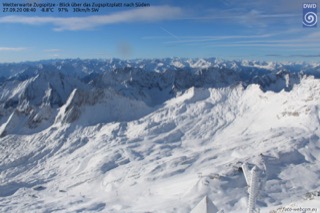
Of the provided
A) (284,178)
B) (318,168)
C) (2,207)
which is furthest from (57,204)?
(318,168)

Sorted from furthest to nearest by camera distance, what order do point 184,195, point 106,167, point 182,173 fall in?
point 106,167, point 182,173, point 184,195

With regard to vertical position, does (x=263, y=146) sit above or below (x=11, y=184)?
above

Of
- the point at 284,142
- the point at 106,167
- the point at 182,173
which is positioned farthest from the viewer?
the point at 106,167

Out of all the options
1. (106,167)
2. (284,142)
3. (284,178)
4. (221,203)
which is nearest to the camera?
(221,203)

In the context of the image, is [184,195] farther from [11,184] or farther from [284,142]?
[11,184]

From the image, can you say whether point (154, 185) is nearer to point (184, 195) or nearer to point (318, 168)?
point (184, 195)

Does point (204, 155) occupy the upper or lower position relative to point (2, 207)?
upper

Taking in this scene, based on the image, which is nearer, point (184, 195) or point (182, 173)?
point (184, 195)

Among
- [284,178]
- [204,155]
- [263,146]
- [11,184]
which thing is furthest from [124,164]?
[284,178]

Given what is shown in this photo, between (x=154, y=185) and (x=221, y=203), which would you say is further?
(x=154, y=185)
